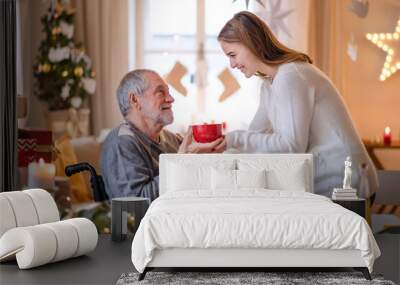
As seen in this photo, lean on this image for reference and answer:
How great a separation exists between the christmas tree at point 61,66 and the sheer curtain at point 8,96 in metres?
0.35

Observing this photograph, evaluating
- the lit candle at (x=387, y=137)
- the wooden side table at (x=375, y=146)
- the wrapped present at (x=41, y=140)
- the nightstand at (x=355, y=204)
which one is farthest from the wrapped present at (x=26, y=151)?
the lit candle at (x=387, y=137)

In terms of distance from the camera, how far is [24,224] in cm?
591

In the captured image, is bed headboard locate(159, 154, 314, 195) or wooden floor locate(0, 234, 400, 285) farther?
bed headboard locate(159, 154, 314, 195)

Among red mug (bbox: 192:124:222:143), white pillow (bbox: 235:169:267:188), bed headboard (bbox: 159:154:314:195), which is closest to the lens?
white pillow (bbox: 235:169:267:188)

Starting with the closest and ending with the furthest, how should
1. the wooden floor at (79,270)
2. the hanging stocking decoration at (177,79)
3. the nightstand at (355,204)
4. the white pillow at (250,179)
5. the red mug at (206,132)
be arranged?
the wooden floor at (79,270)
the white pillow at (250,179)
the nightstand at (355,204)
the red mug at (206,132)
the hanging stocking decoration at (177,79)

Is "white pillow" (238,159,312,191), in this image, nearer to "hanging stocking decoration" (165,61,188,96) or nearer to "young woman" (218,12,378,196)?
"young woman" (218,12,378,196)

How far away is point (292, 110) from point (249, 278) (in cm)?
200

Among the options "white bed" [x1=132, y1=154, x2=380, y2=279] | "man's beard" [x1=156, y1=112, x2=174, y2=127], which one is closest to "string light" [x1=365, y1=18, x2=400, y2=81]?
"man's beard" [x1=156, y1=112, x2=174, y2=127]

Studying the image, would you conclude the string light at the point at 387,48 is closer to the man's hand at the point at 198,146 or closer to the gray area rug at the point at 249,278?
the man's hand at the point at 198,146

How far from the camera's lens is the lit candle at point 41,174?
726cm

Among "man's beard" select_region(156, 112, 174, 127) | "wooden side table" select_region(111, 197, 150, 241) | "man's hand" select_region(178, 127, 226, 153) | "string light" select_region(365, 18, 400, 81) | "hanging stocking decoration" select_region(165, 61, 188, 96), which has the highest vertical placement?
"string light" select_region(365, 18, 400, 81)

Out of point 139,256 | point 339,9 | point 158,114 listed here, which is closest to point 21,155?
point 158,114

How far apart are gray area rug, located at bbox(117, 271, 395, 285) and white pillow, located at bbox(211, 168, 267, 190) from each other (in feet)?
3.97

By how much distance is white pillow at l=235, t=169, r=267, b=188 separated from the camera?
6516mm
